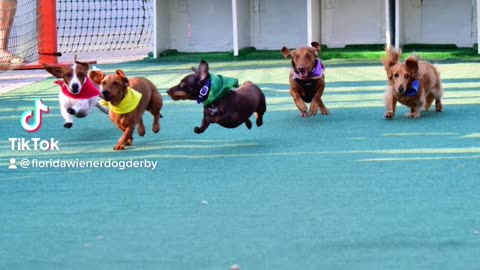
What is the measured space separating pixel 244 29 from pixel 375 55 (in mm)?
2579

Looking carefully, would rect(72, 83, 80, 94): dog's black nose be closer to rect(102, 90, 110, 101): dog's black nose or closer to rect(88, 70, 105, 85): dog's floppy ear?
rect(88, 70, 105, 85): dog's floppy ear

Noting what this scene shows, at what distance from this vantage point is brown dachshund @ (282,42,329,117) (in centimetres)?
897

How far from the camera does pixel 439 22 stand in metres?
16.7

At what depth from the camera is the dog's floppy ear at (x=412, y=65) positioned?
8750 millimetres

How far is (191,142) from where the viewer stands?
795cm

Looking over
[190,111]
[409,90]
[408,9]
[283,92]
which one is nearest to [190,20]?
[408,9]

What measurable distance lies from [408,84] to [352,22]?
330 inches

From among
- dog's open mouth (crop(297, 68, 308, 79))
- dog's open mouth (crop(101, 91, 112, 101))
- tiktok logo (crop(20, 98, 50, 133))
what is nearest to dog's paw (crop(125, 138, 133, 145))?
dog's open mouth (crop(101, 91, 112, 101))

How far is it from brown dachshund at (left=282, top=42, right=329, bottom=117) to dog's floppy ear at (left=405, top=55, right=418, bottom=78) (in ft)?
2.40

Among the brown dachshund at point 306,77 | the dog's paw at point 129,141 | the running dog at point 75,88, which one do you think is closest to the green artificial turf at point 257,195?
the dog's paw at point 129,141

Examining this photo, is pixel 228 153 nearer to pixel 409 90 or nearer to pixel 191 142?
pixel 191 142

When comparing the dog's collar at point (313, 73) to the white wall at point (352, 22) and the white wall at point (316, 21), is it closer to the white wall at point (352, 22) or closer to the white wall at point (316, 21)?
the white wall at point (316, 21)

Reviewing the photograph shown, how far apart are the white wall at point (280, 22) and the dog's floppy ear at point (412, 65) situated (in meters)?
8.53

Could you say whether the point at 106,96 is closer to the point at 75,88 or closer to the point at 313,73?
the point at 75,88
